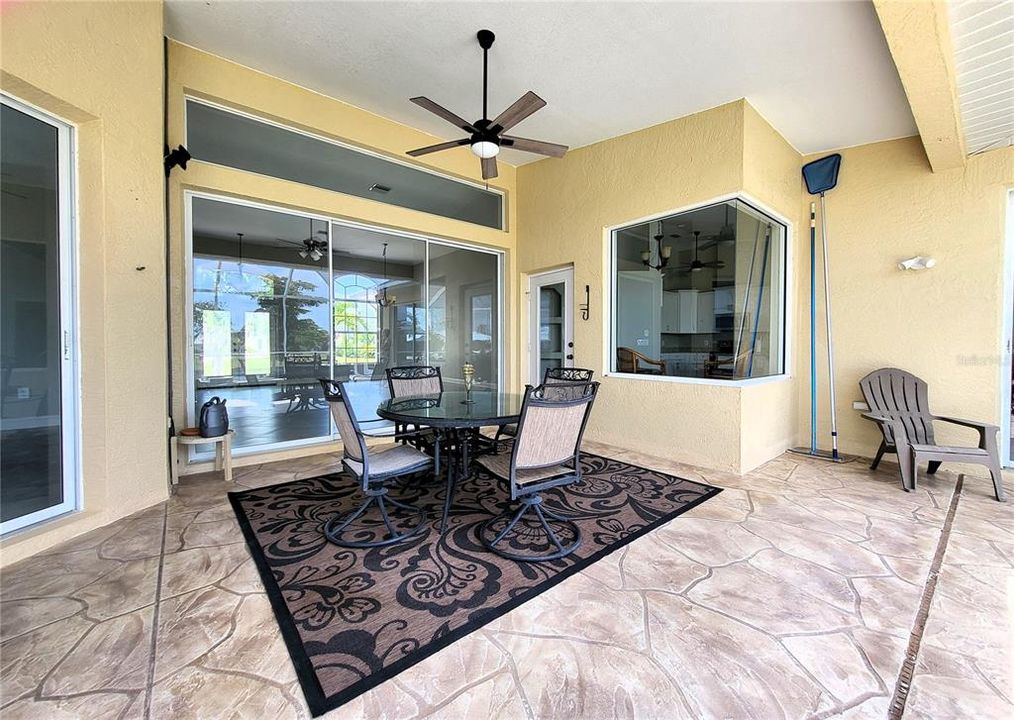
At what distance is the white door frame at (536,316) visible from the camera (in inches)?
204

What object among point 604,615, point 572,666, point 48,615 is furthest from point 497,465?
point 48,615

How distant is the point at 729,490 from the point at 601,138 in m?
3.81

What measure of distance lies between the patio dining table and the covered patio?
51mm

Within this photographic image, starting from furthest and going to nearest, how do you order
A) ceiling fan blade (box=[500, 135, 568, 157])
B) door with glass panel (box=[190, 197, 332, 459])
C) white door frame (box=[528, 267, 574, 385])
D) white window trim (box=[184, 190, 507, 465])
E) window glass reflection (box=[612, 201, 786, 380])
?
1. white door frame (box=[528, 267, 574, 385])
2. window glass reflection (box=[612, 201, 786, 380])
3. door with glass panel (box=[190, 197, 332, 459])
4. white window trim (box=[184, 190, 507, 465])
5. ceiling fan blade (box=[500, 135, 568, 157])

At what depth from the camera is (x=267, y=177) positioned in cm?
377

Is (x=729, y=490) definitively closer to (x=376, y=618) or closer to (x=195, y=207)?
(x=376, y=618)

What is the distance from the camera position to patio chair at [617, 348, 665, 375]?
444 cm

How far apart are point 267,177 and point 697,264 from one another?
13.8ft

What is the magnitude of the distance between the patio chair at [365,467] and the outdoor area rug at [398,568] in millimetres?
76

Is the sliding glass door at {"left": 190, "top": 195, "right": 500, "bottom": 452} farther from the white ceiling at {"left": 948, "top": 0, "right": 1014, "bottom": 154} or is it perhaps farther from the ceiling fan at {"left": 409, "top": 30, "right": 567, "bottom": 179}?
the white ceiling at {"left": 948, "top": 0, "right": 1014, "bottom": 154}

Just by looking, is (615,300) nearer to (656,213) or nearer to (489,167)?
(656,213)

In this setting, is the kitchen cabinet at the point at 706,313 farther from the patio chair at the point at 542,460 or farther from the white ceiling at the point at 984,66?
the patio chair at the point at 542,460

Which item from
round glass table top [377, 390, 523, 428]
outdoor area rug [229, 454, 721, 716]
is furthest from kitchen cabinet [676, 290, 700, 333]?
round glass table top [377, 390, 523, 428]

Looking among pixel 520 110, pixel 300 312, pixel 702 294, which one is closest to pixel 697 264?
pixel 702 294
